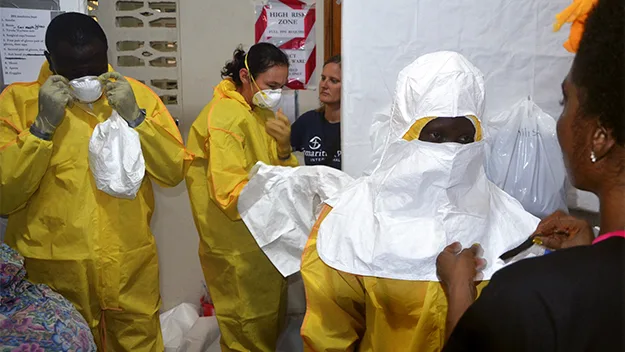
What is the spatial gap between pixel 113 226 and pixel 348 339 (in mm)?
938

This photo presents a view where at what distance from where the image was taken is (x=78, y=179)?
63.4 inches

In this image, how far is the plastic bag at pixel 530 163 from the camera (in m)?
1.57

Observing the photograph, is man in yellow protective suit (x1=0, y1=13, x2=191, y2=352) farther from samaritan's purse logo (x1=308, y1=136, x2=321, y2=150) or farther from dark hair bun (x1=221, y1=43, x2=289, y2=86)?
samaritan's purse logo (x1=308, y1=136, x2=321, y2=150)

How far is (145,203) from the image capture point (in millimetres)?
1782

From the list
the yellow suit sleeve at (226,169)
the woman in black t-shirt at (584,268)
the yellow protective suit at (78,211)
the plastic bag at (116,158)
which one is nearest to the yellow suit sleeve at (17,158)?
the yellow protective suit at (78,211)

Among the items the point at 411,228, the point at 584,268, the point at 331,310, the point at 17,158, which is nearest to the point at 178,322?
the point at 17,158

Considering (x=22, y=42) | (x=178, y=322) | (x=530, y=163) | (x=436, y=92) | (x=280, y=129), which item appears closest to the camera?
(x=436, y=92)

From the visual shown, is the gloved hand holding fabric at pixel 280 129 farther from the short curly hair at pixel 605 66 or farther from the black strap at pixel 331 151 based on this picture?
the short curly hair at pixel 605 66

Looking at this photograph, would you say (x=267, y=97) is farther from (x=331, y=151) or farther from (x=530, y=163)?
(x=530, y=163)

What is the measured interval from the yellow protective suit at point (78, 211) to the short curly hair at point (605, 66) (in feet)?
4.46

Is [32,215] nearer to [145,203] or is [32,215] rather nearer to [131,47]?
[145,203]

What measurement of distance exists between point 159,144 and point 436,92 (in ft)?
3.23

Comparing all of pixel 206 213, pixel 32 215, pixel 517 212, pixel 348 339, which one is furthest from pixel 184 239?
pixel 517 212

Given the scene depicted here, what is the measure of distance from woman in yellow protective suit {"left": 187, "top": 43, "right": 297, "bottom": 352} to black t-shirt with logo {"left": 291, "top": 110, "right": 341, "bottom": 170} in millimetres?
166
